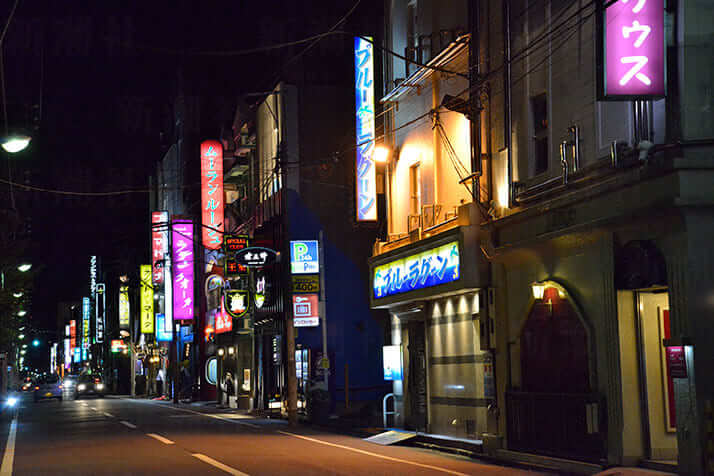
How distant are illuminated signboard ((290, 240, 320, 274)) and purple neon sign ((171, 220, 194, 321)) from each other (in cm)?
2467

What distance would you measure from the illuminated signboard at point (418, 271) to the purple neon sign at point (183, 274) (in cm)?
3327

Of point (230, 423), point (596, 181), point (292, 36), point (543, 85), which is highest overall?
point (292, 36)

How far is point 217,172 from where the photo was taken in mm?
53281

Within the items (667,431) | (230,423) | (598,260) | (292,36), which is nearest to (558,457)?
(667,431)

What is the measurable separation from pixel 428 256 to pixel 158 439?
835 cm

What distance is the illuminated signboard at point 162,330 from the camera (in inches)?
2697

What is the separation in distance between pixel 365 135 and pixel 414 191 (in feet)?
7.48

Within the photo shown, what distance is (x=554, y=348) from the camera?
1898cm

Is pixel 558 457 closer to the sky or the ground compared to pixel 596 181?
closer to the ground

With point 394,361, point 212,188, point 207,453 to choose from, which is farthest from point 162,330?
point 207,453

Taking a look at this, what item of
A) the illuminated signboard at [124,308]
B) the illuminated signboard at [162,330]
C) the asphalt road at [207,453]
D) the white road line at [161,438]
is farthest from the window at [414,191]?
the illuminated signboard at [124,308]

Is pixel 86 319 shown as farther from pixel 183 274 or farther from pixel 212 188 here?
pixel 212 188

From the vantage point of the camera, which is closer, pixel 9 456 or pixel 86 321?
pixel 9 456

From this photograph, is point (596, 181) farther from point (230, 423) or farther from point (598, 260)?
point (230, 423)
